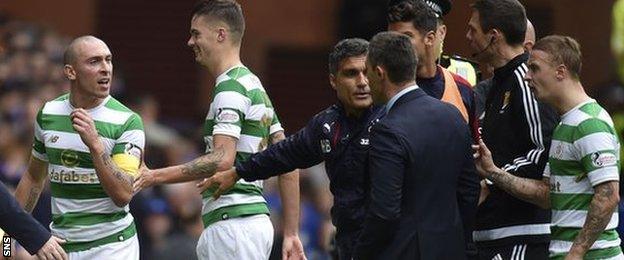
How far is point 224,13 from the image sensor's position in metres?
10.2

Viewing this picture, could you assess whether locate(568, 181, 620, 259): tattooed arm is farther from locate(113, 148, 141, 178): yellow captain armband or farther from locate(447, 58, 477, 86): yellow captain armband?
locate(113, 148, 141, 178): yellow captain armband

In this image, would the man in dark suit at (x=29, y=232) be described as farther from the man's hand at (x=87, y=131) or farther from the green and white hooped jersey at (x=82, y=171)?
the green and white hooped jersey at (x=82, y=171)

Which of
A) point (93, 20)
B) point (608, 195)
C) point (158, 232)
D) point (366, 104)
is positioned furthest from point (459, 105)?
point (93, 20)

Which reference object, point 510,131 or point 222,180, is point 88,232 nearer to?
point 222,180

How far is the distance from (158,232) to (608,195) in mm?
6896

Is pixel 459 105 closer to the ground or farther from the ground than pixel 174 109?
farther from the ground

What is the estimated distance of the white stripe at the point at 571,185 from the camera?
8.91 m

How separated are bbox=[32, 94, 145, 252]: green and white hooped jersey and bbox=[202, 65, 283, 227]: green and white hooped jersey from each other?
47cm

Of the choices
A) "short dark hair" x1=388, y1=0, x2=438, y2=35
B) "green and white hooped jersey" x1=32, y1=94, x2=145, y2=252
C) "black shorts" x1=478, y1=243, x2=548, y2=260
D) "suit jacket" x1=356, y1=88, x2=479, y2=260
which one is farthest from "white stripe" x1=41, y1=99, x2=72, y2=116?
"black shorts" x1=478, y1=243, x2=548, y2=260

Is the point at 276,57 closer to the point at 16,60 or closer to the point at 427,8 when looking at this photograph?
the point at 16,60

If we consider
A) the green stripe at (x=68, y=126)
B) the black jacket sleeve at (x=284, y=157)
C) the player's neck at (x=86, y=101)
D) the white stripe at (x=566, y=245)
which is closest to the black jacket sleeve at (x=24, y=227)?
the green stripe at (x=68, y=126)

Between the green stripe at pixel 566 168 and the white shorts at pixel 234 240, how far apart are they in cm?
197

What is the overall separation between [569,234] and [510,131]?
0.77m

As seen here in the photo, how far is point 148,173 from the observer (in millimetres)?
9719
